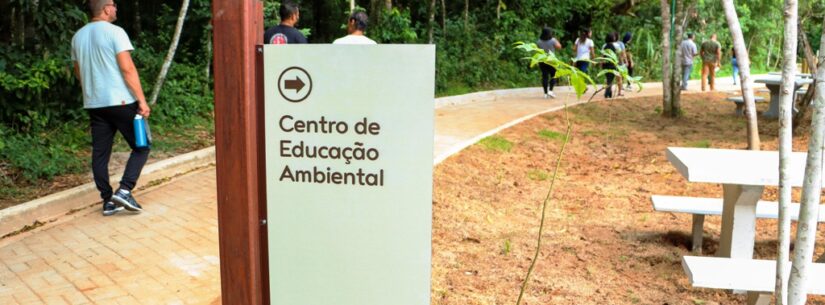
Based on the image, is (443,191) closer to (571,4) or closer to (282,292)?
(282,292)

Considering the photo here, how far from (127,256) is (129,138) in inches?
47.5

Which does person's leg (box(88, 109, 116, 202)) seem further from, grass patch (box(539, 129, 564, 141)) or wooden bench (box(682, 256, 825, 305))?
grass patch (box(539, 129, 564, 141))

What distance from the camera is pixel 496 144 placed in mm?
10422

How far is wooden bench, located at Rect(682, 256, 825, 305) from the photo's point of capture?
4.14 meters

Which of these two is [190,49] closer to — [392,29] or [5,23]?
[5,23]

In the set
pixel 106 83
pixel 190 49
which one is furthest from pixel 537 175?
pixel 190 49

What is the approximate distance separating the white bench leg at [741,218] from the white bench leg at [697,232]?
2.21 feet

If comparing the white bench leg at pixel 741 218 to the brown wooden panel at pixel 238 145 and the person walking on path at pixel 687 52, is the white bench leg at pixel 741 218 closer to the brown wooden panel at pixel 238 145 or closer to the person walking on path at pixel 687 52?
the brown wooden panel at pixel 238 145

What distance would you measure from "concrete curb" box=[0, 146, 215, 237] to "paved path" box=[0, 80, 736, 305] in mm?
143

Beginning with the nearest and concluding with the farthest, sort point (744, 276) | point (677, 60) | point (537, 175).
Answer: point (744, 276) < point (537, 175) < point (677, 60)

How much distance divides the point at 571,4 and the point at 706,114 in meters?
10.1

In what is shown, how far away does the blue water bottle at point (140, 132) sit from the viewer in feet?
19.3

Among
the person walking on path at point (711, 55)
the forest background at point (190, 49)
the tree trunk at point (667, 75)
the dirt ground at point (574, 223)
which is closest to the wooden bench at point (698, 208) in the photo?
the dirt ground at point (574, 223)

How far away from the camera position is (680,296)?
16.6ft
